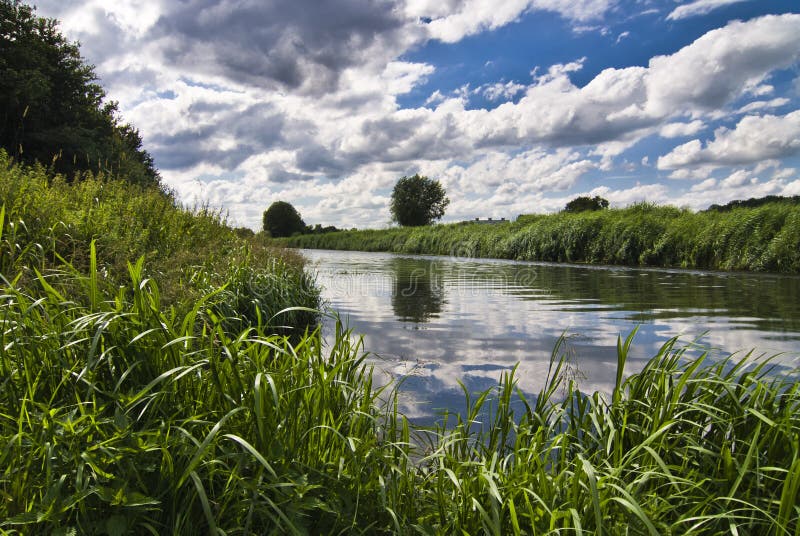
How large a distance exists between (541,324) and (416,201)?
225ft

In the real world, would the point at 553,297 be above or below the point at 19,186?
below

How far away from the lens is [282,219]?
3497 inches

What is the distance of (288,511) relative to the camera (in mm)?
1615

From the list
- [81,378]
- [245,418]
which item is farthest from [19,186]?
[245,418]

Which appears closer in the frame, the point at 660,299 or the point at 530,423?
the point at 530,423

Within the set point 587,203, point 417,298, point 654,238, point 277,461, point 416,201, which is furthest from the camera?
point 416,201

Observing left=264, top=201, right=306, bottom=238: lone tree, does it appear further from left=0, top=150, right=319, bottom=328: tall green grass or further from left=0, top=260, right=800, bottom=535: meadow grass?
left=0, top=260, right=800, bottom=535: meadow grass

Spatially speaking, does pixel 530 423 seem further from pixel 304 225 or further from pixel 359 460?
pixel 304 225

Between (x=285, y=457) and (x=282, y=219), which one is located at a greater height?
(x=282, y=219)

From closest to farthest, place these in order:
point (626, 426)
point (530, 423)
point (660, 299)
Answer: point (626, 426) < point (530, 423) < point (660, 299)

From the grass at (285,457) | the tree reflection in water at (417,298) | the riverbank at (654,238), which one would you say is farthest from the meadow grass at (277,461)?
the riverbank at (654,238)

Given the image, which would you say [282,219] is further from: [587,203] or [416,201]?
[587,203]

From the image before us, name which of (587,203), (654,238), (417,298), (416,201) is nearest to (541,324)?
(417,298)

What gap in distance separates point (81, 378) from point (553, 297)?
9.52m
